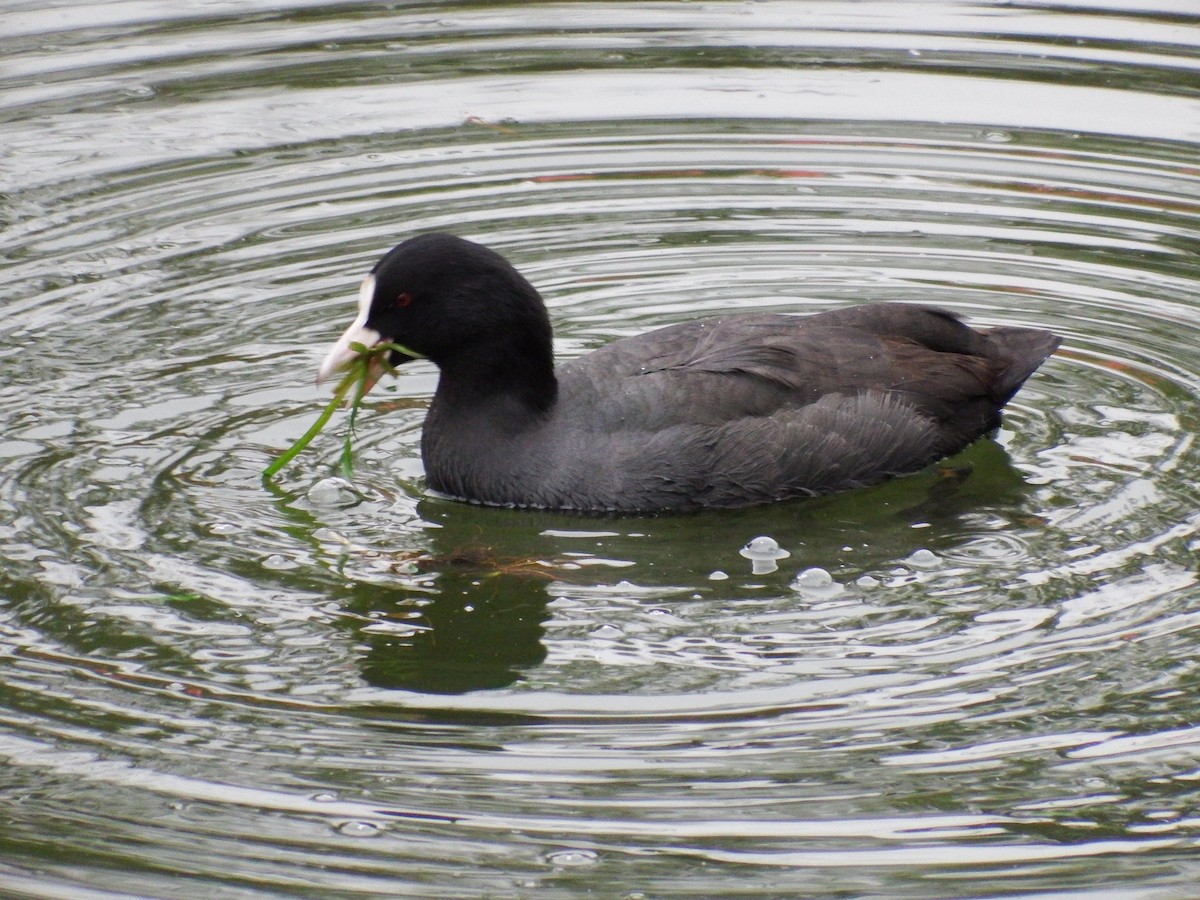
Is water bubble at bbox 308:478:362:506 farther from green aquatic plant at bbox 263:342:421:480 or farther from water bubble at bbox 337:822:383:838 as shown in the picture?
water bubble at bbox 337:822:383:838

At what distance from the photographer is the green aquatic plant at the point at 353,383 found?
652 cm

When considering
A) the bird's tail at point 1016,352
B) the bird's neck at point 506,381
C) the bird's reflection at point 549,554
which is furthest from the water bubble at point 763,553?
the bird's tail at point 1016,352

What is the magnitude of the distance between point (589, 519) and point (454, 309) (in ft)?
2.96

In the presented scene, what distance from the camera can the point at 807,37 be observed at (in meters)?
11.9

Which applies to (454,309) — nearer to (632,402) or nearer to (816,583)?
(632,402)

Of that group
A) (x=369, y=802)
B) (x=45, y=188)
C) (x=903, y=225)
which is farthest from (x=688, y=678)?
(x=45, y=188)

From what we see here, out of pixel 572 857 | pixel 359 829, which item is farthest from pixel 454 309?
pixel 572 857

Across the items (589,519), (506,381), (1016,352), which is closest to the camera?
(589,519)

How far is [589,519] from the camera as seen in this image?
6.46 m

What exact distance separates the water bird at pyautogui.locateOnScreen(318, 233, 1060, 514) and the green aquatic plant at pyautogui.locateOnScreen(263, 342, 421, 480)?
0.03 m

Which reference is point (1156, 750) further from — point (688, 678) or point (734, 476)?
point (734, 476)

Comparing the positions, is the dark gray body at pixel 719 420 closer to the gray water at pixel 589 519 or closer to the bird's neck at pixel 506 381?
the bird's neck at pixel 506 381

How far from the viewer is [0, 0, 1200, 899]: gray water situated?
14.5ft

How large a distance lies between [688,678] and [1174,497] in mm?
2183
